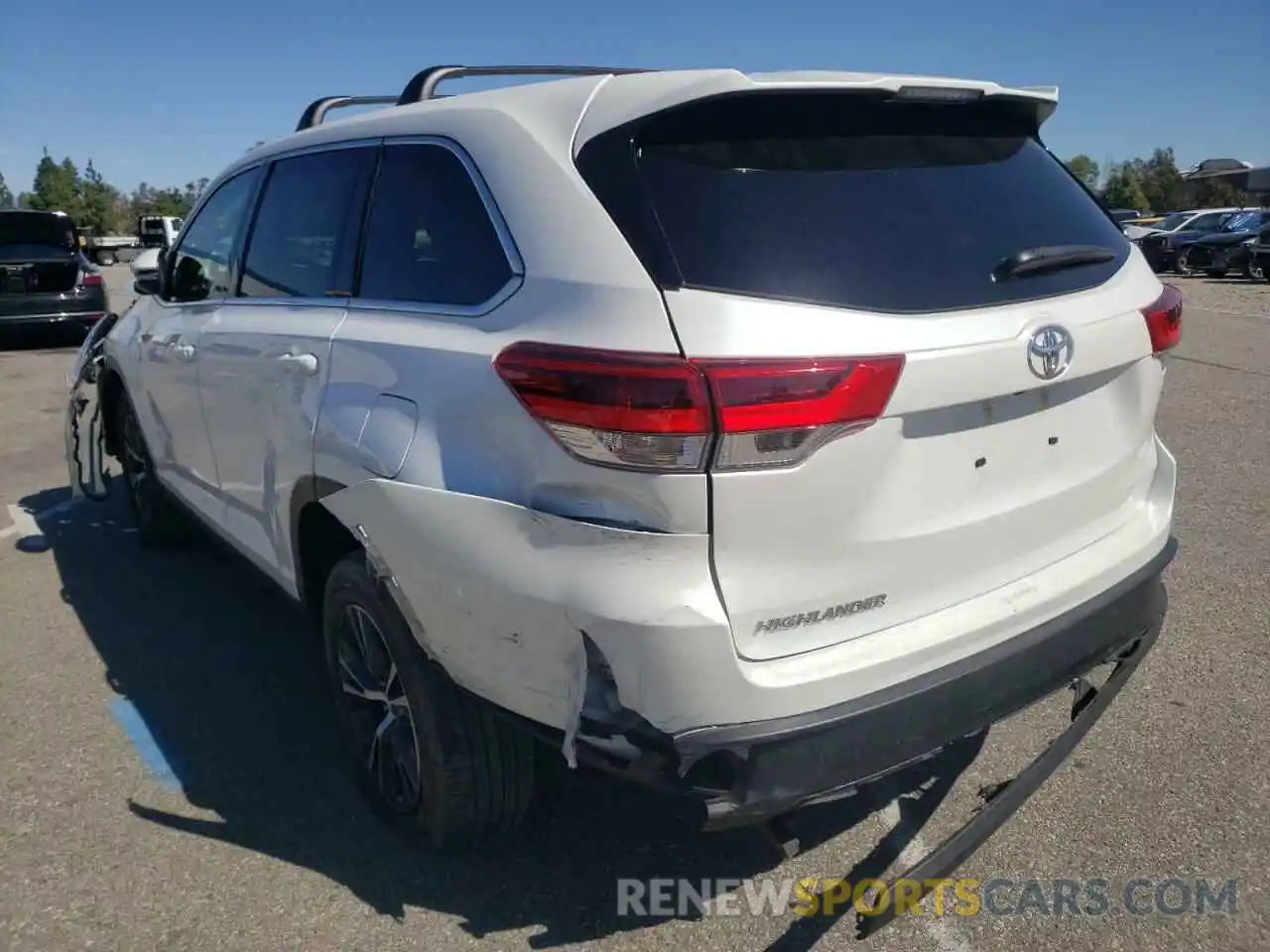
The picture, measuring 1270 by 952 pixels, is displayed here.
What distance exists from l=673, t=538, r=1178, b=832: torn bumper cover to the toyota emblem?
23.4 inches

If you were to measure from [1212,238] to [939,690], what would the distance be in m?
28.0

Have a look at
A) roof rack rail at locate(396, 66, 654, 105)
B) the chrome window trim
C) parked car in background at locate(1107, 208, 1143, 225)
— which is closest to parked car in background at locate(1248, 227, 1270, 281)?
parked car in background at locate(1107, 208, 1143, 225)

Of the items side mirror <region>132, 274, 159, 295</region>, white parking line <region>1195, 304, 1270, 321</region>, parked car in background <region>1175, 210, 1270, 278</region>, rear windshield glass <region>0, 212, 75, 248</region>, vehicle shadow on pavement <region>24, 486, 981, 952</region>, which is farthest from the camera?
parked car in background <region>1175, 210, 1270, 278</region>

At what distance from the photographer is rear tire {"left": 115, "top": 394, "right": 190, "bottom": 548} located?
208 inches

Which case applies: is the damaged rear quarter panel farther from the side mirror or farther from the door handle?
the side mirror

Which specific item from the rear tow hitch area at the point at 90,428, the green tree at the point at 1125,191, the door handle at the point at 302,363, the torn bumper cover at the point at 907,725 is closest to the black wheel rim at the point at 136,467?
the rear tow hitch area at the point at 90,428

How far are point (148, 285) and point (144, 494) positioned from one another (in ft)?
3.63

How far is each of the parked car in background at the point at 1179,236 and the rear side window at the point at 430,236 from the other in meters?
27.6

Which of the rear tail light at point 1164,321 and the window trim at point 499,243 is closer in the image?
the window trim at point 499,243

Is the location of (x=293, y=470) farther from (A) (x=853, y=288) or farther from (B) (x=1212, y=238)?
(B) (x=1212, y=238)

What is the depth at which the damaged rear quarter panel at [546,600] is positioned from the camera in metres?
2.05

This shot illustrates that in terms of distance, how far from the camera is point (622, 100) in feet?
7.52

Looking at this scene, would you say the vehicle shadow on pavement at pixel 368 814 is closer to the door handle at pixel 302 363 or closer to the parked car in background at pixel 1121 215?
the door handle at pixel 302 363

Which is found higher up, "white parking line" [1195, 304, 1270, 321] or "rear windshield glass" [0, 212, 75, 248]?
"rear windshield glass" [0, 212, 75, 248]
